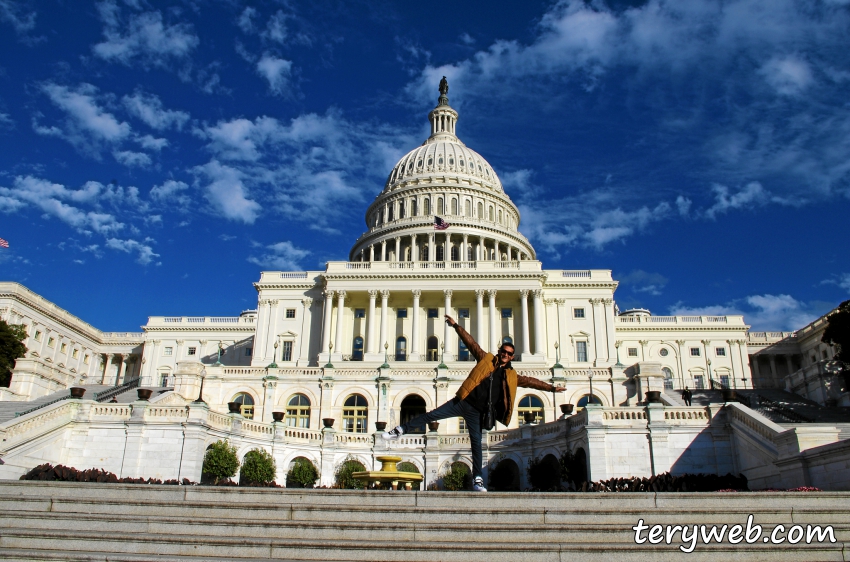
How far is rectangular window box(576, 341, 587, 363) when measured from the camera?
252 feet

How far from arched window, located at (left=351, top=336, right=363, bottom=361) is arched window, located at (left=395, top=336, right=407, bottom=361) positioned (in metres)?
3.96

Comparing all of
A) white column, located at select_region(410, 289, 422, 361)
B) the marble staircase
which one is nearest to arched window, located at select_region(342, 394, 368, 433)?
white column, located at select_region(410, 289, 422, 361)

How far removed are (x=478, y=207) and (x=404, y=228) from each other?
14520 millimetres

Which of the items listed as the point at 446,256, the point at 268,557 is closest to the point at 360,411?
the point at 268,557

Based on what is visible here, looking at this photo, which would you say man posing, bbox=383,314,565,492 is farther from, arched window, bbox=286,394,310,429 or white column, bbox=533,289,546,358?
white column, bbox=533,289,546,358

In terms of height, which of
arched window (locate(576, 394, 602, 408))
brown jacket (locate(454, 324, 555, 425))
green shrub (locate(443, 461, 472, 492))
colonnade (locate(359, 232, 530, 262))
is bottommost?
green shrub (locate(443, 461, 472, 492))

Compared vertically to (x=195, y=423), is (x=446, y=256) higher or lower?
higher

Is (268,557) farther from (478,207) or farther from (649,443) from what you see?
(478,207)

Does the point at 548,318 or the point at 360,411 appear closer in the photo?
the point at 360,411

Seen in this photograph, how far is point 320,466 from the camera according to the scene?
128ft

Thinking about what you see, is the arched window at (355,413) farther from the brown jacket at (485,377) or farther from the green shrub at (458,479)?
the brown jacket at (485,377)

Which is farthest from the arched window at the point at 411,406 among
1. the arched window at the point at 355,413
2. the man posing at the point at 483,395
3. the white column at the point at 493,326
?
the man posing at the point at 483,395

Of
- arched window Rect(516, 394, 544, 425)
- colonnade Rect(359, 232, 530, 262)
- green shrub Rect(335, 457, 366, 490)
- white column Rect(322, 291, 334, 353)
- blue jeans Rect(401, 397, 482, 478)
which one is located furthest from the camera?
colonnade Rect(359, 232, 530, 262)

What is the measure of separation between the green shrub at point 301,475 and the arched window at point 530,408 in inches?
699
